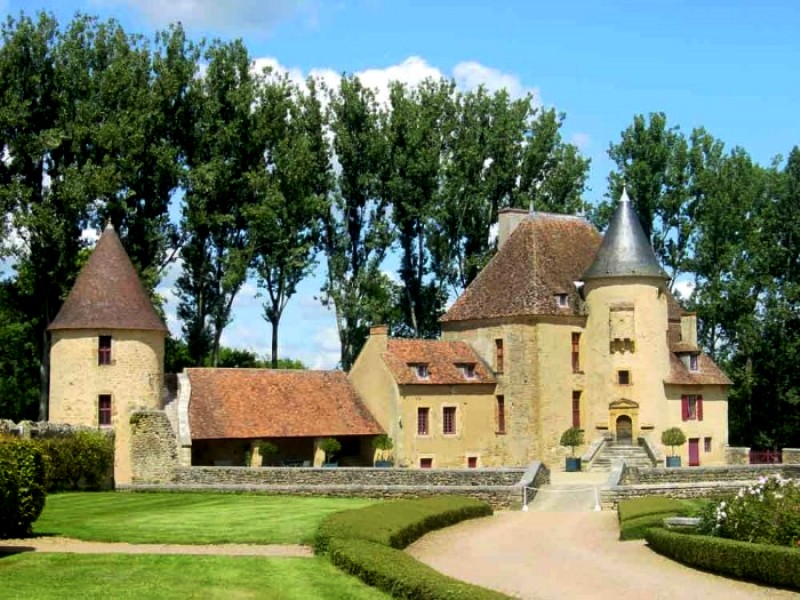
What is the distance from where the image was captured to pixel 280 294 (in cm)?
5203

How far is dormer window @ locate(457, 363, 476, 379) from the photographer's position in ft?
157

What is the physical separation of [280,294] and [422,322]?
8.33m

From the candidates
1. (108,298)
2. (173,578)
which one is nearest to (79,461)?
(108,298)

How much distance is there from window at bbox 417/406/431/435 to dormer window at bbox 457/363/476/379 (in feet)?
8.25

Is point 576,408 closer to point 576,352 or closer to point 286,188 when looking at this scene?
point 576,352

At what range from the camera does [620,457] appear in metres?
45.0

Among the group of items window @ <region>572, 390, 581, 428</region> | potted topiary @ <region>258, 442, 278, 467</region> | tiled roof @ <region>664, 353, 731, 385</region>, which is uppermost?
tiled roof @ <region>664, 353, 731, 385</region>

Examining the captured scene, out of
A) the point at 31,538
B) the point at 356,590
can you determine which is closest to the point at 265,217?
→ the point at 31,538

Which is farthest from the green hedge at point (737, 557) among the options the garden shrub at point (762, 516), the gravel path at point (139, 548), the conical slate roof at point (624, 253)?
the conical slate roof at point (624, 253)

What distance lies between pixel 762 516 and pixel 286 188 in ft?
109

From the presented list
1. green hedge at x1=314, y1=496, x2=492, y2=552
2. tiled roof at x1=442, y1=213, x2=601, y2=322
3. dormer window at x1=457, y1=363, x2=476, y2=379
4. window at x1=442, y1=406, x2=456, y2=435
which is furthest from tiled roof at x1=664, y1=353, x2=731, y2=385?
green hedge at x1=314, y1=496, x2=492, y2=552

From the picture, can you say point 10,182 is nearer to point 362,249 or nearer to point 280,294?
point 280,294

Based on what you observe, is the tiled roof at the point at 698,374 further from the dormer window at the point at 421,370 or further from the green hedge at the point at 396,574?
the green hedge at the point at 396,574

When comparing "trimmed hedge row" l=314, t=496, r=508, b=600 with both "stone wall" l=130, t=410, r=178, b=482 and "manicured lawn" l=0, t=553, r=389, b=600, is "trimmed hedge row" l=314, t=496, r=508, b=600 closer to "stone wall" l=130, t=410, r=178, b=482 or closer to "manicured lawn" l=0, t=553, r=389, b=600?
"manicured lawn" l=0, t=553, r=389, b=600
